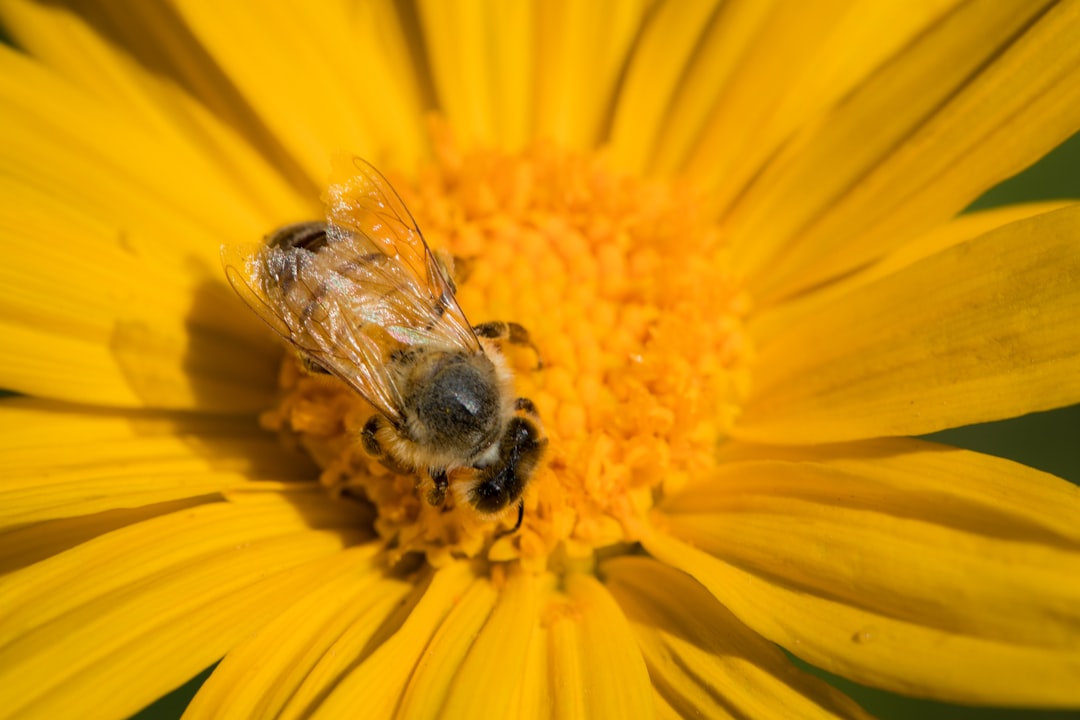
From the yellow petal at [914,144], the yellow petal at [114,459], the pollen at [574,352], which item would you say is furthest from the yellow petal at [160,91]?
the yellow petal at [914,144]

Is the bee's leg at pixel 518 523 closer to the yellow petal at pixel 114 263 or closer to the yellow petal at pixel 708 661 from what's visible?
the yellow petal at pixel 708 661

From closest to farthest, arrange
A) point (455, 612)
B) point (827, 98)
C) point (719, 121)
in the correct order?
point (455, 612)
point (827, 98)
point (719, 121)

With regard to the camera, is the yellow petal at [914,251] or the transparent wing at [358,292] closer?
the transparent wing at [358,292]

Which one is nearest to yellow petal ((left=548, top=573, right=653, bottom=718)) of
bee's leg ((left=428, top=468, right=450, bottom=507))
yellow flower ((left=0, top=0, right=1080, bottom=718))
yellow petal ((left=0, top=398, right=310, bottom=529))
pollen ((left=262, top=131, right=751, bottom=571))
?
yellow flower ((left=0, top=0, right=1080, bottom=718))

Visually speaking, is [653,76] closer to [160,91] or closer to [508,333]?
[508,333]

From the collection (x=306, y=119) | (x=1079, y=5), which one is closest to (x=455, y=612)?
(x=306, y=119)

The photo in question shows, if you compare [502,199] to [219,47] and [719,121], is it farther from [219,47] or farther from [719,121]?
[219,47]

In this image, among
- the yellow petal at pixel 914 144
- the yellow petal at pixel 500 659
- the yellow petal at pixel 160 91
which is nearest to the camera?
the yellow petal at pixel 500 659
